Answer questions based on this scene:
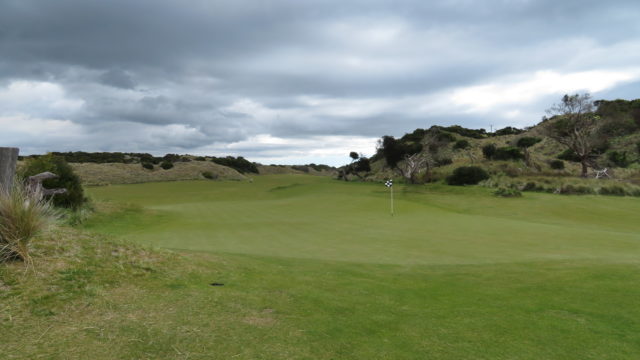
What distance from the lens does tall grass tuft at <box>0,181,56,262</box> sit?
6270mm

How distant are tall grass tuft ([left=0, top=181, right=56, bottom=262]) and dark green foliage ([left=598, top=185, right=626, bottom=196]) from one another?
45.8 m

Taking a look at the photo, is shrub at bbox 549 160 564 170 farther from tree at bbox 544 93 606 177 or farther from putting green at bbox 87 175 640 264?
putting green at bbox 87 175 640 264

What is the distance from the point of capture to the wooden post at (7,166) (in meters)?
6.89

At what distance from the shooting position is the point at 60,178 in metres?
24.0

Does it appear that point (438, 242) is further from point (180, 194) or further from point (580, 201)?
point (180, 194)

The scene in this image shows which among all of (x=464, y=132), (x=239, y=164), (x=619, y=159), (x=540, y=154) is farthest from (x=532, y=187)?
(x=239, y=164)

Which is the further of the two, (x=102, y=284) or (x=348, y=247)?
(x=348, y=247)

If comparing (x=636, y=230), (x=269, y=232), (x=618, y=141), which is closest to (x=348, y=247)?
(x=269, y=232)

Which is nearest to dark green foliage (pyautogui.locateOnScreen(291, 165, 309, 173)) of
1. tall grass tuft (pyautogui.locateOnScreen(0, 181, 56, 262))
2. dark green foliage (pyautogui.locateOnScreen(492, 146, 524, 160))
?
dark green foliage (pyautogui.locateOnScreen(492, 146, 524, 160))

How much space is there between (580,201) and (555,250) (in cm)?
2439

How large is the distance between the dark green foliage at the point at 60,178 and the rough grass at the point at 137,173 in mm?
44367

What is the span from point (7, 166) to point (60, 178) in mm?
19996

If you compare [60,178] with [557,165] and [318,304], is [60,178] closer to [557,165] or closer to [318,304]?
[318,304]

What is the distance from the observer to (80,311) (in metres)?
5.51
